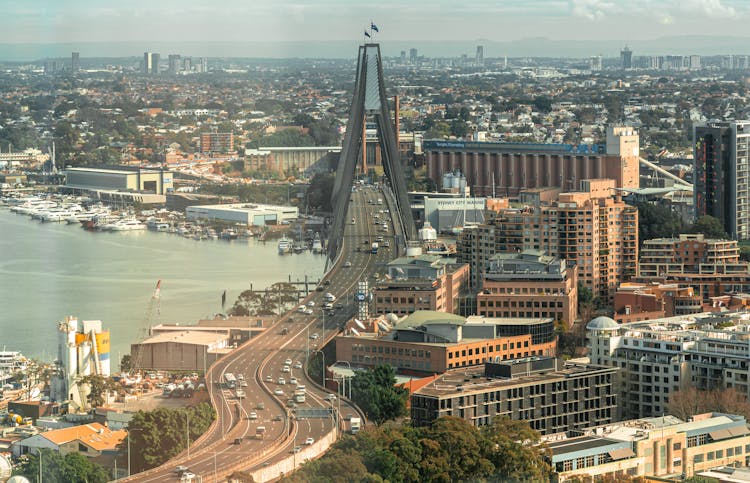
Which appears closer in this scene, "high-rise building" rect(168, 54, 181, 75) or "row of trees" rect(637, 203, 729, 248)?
"row of trees" rect(637, 203, 729, 248)

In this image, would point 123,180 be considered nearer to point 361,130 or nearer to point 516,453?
point 361,130

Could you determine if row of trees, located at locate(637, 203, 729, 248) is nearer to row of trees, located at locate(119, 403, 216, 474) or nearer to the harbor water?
the harbor water

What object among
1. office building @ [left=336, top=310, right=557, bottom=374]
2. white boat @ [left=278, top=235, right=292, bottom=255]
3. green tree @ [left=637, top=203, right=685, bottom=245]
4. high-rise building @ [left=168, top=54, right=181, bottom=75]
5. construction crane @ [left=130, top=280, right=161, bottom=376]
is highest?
high-rise building @ [left=168, top=54, right=181, bottom=75]

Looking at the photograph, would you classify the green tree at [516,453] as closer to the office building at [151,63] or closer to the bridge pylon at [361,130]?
the bridge pylon at [361,130]

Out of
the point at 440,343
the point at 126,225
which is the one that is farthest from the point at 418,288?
the point at 126,225

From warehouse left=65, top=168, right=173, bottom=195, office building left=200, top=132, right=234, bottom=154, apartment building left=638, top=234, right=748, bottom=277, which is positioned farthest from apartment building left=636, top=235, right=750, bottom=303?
office building left=200, top=132, right=234, bottom=154

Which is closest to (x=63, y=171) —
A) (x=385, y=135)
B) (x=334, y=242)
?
(x=385, y=135)
